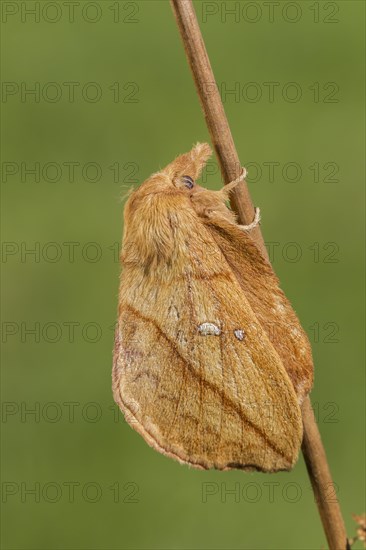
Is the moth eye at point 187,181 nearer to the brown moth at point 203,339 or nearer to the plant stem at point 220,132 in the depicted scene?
the brown moth at point 203,339

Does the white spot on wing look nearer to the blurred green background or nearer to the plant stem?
the plant stem

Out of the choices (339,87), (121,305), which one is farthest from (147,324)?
(339,87)

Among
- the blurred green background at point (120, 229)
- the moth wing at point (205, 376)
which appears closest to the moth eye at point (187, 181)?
the moth wing at point (205, 376)

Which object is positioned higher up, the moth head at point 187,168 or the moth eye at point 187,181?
the moth head at point 187,168

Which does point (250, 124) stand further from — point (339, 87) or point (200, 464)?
point (200, 464)

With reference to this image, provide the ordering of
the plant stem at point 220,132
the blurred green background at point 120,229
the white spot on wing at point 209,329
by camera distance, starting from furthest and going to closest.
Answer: the blurred green background at point 120,229 < the white spot on wing at point 209,329 < the plant stem at point 220,132

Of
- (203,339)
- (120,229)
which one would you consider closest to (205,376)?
(203,339)

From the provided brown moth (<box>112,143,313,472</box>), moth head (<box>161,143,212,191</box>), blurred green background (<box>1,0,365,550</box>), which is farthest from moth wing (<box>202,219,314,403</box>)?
blurred green background (<box>1,0,365,550</box>)
